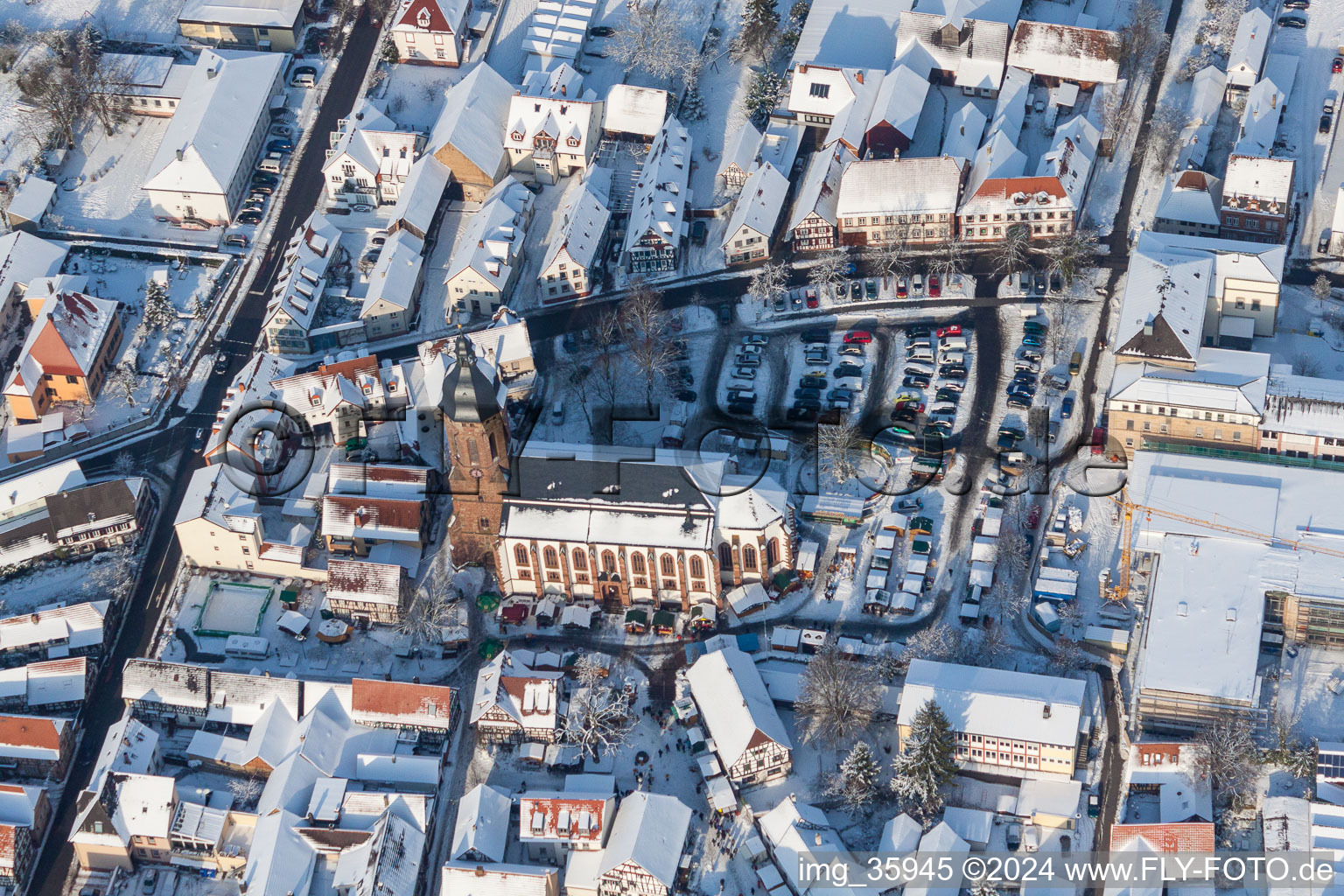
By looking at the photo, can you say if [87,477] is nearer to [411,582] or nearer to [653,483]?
[411,582]

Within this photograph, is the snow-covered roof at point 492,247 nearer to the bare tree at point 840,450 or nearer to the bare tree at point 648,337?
the bare tree at point 648,337

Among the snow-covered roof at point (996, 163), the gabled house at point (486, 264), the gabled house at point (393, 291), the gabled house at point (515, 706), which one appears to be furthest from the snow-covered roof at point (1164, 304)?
the gabled house at point (393, 291)

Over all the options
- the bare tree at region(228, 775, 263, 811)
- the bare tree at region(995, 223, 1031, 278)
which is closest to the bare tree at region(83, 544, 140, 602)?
the bare tree at region(228, 775, 263, 811)

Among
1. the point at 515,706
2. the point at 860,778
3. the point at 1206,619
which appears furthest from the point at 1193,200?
the point at 515,706

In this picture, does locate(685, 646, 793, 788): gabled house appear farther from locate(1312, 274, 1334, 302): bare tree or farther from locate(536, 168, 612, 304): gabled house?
locate(1312, 274, 1334, 302): bare tree

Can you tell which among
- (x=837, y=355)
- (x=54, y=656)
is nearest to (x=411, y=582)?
(x=54, y=656)

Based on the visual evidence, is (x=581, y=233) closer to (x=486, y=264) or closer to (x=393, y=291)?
(x=486, y=264)
